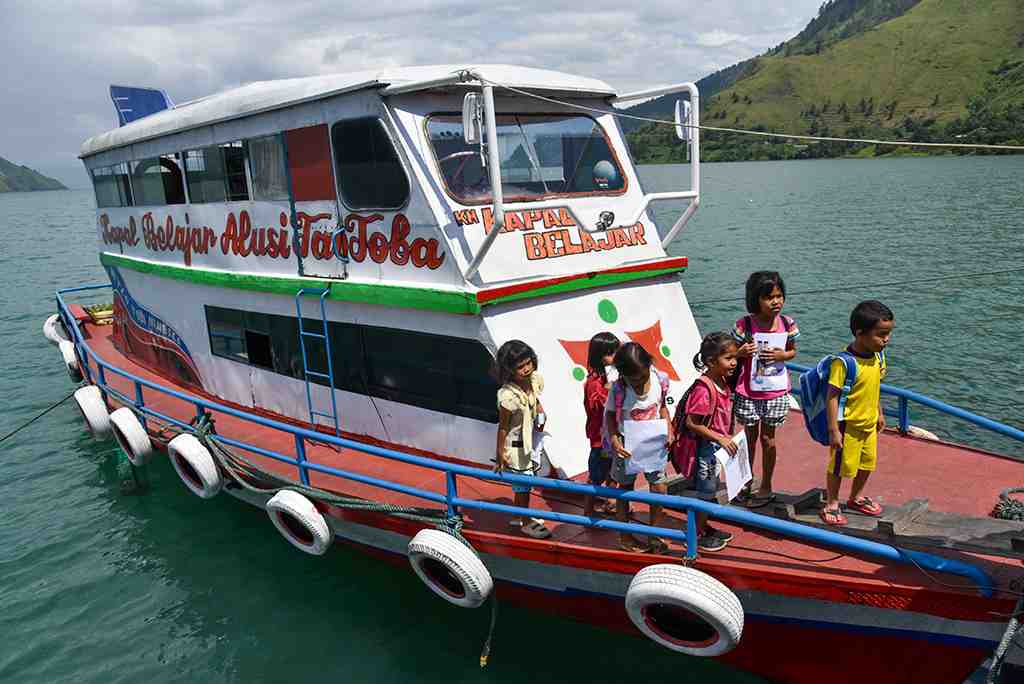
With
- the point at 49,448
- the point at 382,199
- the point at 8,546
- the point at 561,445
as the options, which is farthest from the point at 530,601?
the point at 49,448

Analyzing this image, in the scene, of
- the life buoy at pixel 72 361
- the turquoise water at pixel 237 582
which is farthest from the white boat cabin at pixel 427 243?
the life buoy at pixel 72 361

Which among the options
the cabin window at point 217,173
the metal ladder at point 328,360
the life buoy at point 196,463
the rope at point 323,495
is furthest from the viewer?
the cabin window at point 217,173

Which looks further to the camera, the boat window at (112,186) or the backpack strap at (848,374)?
the boat window at (112,186)

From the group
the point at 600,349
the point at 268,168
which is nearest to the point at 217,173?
the point at 268,168

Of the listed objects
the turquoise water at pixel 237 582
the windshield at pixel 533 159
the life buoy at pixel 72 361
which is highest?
the windshield at pixel 533 159

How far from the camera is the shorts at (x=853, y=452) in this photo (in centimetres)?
443

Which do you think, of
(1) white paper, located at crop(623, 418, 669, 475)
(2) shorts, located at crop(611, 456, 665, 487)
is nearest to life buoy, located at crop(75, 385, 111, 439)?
(2) shorts, located at crop(611, 456, 665, 487)

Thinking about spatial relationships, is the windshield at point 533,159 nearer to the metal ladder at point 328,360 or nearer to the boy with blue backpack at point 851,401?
the metal ladder at point 328,360

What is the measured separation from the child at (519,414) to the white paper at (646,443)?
0.72 metres

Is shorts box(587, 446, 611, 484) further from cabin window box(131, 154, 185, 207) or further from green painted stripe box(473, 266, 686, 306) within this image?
cabin window box(131, 154, 185, 207)

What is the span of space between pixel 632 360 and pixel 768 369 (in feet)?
3.36

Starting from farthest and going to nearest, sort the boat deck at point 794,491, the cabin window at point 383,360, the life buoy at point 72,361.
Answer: the life buoy at point 72,361 < the cabin window at point 383,360 < the boat deck at point 794,491

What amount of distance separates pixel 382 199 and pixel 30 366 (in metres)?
14.5

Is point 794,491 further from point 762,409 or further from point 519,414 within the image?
point 519,414
